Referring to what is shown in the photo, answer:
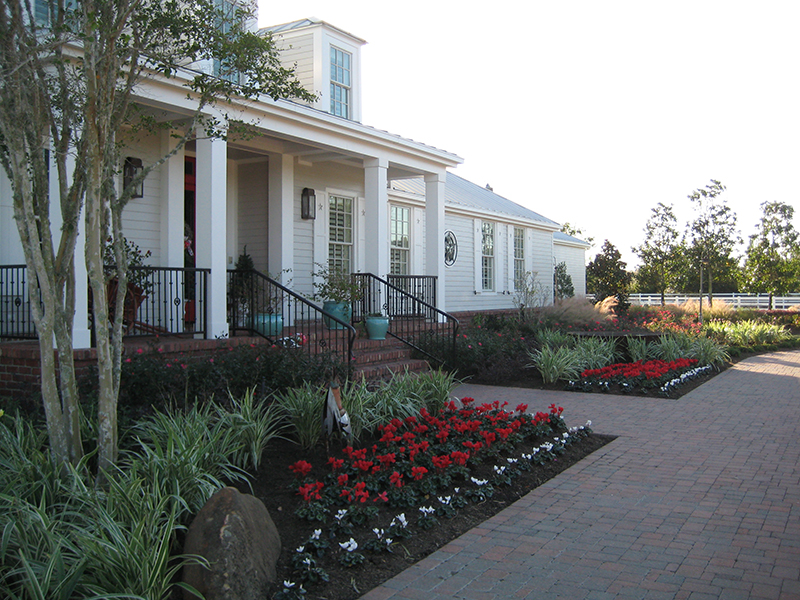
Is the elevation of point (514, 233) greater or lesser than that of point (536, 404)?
greater

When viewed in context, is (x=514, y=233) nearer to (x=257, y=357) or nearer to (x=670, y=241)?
(x=670, y=241)

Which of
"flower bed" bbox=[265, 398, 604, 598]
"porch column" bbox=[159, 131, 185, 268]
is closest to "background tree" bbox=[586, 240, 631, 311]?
"porch column" bbox=[159, 131, 185, 268]

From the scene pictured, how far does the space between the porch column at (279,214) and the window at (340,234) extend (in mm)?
1382

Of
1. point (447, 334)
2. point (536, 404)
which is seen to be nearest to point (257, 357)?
point (536, 404)

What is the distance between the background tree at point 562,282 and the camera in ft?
78.9

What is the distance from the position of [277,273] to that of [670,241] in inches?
555

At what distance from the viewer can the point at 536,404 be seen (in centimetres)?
902

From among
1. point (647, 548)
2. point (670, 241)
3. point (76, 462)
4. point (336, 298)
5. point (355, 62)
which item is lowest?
point (647, 548)

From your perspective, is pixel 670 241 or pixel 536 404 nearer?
pixel 536 404

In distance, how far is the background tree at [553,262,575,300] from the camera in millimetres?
24047

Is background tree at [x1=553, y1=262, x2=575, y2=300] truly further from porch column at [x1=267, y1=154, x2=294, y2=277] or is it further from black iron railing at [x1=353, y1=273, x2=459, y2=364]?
porch column at [x1=267, y1=154, x2=294, y2=277]

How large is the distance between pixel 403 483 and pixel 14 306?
5584 millimetres

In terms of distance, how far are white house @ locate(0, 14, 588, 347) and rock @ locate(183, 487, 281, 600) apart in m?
4.40

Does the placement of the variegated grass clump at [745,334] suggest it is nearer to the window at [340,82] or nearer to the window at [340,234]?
the window at [340,234]
